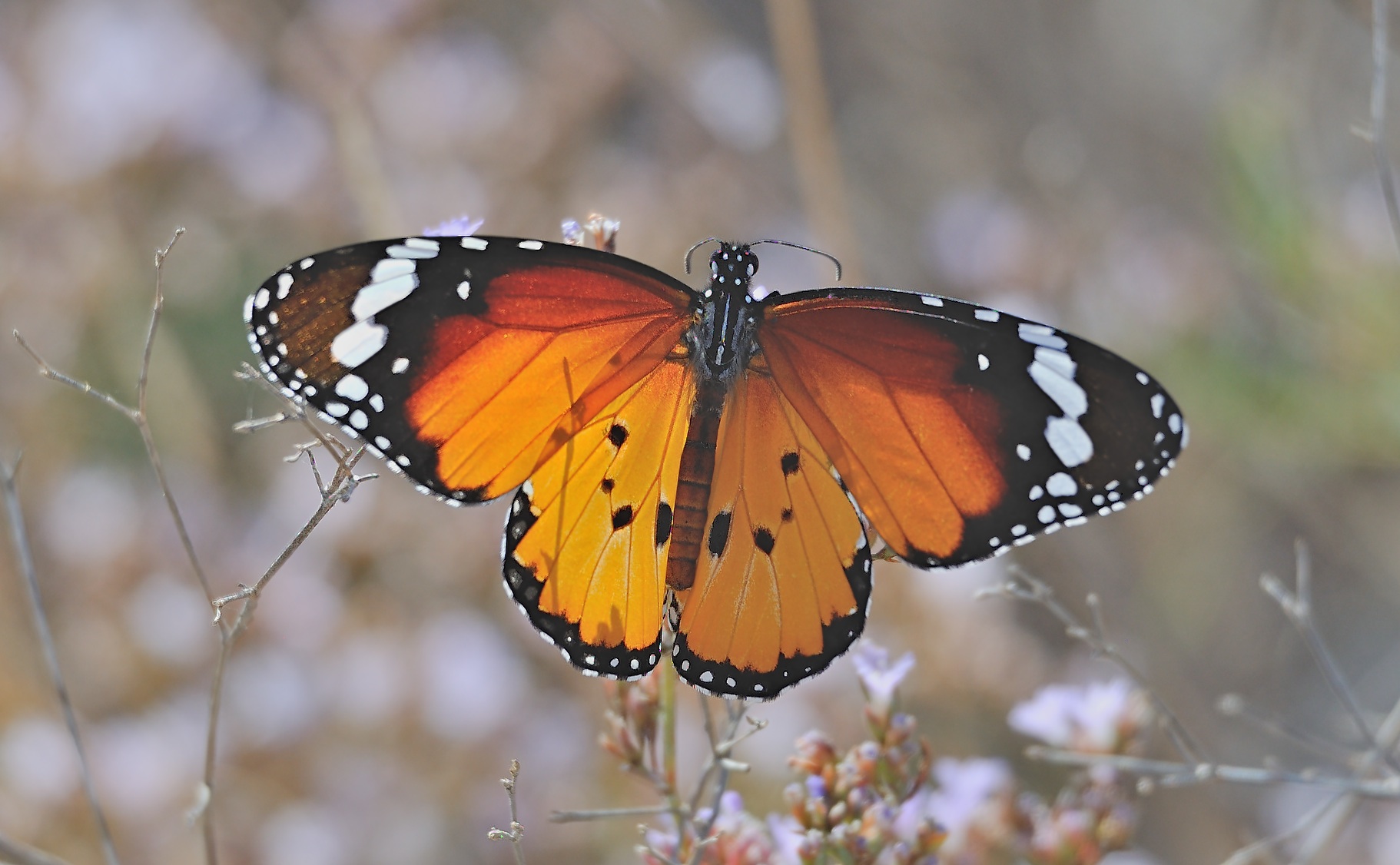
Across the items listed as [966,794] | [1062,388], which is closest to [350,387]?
[1062,388]

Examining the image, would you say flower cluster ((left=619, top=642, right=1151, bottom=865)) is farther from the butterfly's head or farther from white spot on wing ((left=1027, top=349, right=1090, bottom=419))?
the butterfly's head

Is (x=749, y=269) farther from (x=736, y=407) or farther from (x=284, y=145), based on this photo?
(x=284, y=145)

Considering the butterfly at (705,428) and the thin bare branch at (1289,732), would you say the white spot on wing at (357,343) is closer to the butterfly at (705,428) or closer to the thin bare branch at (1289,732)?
the butterfly at (705,428)

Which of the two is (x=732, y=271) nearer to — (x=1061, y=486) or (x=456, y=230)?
(x=456, y=230)

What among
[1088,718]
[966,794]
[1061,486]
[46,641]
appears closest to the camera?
[46,641]

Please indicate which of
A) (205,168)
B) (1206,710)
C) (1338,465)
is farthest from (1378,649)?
(205,168)

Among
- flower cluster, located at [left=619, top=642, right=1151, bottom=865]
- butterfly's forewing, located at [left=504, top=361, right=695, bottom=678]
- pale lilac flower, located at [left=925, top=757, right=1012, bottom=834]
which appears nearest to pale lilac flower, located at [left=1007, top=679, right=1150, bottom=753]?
flower cluster, located at [left=619, top=642, right=1151, bottom=865]
